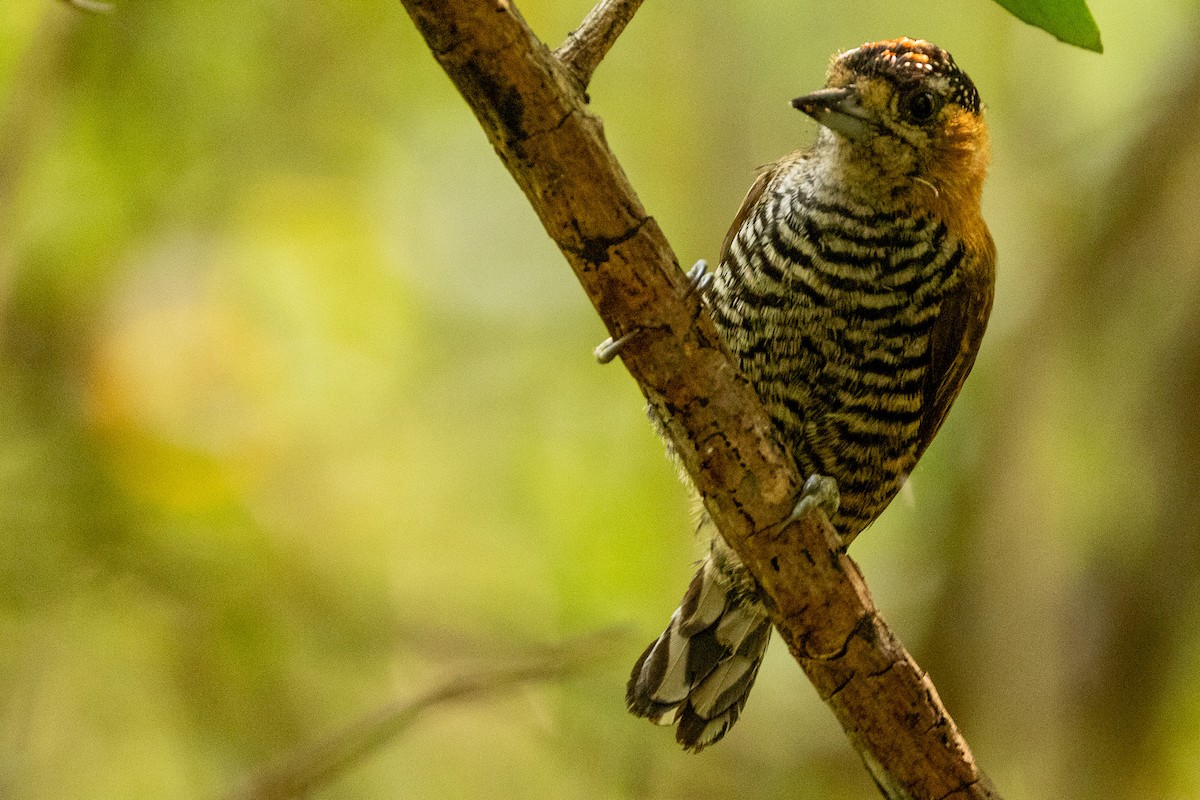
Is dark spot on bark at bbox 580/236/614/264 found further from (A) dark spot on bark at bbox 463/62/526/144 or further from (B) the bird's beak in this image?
(B) the bird's beak

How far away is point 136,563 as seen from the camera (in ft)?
13.4

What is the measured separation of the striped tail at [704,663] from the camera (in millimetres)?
2982

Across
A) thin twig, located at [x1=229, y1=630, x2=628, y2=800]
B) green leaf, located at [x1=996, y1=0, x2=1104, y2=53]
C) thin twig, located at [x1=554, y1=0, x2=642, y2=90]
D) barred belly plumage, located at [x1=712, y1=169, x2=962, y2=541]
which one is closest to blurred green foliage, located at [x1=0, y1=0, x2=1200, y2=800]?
thin twig, located at [x1=229, y1=630, x2=628, y2=800]

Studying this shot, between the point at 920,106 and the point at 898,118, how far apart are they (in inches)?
2.5

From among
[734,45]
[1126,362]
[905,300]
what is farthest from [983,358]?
[905,300]

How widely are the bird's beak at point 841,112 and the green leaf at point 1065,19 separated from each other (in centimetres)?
100

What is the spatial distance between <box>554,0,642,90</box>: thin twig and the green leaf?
57 centimetres

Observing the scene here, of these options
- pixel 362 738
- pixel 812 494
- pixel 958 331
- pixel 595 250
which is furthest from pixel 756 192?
pixel 362 738

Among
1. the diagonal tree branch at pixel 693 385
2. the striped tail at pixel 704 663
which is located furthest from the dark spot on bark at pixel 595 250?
the striped tail at pixel 704 663

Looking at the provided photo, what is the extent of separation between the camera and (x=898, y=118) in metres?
2.68

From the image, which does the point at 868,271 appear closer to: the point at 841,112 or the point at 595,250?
the point at 841,112

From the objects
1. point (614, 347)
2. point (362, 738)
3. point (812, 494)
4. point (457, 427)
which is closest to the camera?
point (614, 347)

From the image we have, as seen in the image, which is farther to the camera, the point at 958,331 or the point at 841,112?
the point at 958,331

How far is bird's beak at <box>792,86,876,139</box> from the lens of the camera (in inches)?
102
